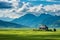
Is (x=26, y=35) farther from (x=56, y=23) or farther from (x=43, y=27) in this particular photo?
(x=56, y=23)

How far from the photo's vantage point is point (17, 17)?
5562 mm

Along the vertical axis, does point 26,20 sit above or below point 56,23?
above

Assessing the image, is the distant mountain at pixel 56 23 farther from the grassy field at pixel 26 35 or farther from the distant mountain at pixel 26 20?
the distant mountain at pixel 26 20

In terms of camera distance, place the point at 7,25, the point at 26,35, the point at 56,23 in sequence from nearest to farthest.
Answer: the point at 26,35, the point at 56,23, the point at 7,25

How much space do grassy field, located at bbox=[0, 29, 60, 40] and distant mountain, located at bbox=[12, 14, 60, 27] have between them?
23 centimetres

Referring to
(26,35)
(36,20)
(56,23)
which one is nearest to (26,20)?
(36,20)

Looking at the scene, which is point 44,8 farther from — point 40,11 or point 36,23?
point 36,23

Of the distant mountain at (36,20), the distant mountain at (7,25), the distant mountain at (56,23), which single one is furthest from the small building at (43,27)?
the distant mountain at (7,25)

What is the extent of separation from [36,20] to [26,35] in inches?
21.3

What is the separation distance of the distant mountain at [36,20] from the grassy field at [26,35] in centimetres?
23

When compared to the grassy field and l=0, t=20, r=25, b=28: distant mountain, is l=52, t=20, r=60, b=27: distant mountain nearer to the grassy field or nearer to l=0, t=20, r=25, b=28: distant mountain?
the grassy field

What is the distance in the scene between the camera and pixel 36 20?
5.53 metres

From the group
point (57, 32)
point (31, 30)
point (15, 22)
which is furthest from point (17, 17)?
point (57, 32)

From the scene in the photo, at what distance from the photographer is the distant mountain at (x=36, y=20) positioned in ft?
18.1
